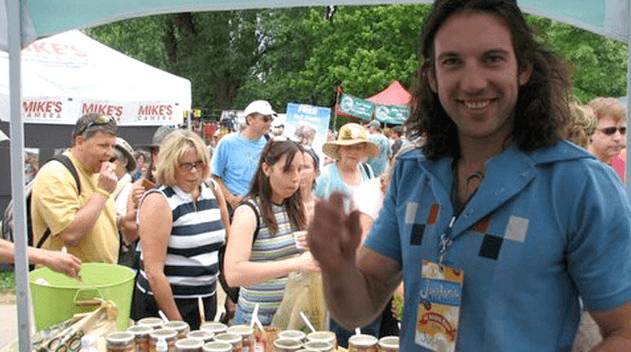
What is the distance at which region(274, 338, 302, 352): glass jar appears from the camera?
7.43ft

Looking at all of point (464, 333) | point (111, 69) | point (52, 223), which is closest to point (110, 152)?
point (52, 223)

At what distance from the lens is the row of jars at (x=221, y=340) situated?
221cm

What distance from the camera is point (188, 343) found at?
7.26 feet

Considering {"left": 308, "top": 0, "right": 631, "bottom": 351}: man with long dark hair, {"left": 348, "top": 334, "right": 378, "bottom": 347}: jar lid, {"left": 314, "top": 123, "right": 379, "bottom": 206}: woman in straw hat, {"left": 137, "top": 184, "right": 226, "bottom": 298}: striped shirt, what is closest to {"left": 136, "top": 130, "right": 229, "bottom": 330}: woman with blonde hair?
{"left": 137, "top": 184, "right": 226, "bottom": 298}: striped shirt

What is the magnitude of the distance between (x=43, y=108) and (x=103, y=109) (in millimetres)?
709

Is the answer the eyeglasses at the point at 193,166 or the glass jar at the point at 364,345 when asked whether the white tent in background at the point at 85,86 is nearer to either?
the eyeglasses at the point at 193,166

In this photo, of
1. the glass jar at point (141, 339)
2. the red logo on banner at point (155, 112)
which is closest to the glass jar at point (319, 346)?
the glass jar at point (141, 339)

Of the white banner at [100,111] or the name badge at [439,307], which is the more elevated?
→ the white banner at [100,111]

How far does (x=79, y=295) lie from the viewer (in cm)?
258

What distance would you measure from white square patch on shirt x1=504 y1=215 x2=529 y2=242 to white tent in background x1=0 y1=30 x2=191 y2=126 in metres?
6.15

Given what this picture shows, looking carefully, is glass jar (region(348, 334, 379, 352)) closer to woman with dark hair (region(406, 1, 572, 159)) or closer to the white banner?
woman with dark hair (region(406, 1, 572, 159))

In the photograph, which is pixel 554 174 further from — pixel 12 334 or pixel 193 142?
pixel 12 334

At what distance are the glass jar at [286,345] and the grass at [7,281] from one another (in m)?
6.08

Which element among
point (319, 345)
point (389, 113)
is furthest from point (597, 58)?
point (319, 345)
